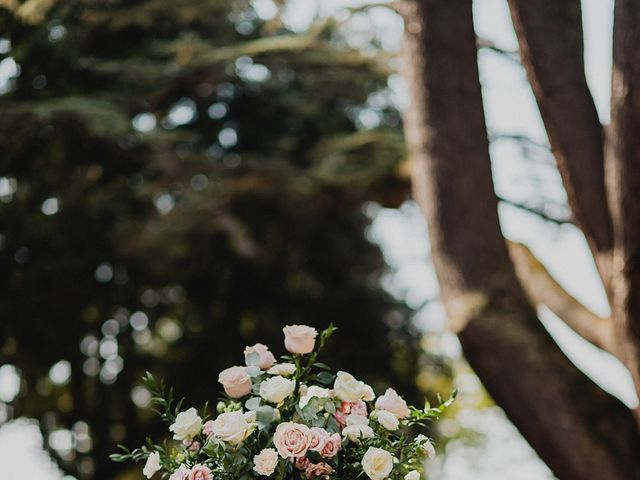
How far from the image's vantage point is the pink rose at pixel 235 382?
2965mm

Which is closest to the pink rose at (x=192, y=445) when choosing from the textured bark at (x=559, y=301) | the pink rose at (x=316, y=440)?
the pink rose at (x=316, y=440)

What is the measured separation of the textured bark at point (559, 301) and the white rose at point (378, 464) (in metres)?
2.53

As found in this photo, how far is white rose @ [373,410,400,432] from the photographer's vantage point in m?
2.88

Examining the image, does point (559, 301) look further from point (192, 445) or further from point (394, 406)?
point (192, 445)

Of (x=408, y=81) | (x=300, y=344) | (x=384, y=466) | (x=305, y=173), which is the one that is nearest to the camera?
(x=384, y=466)

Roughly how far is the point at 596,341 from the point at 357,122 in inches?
198

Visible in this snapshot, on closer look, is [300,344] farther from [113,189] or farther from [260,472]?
[113,189]

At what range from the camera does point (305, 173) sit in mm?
7746

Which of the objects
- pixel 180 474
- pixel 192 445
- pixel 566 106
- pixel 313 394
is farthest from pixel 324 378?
pixel 566 106

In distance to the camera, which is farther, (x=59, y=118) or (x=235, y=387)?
(x=59, y=118)

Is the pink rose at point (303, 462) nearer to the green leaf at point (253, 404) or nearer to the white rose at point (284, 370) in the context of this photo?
the green leaf at point (253, 404)

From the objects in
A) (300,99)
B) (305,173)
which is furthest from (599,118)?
(300,99)

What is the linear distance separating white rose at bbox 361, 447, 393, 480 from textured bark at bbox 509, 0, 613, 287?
223 cm

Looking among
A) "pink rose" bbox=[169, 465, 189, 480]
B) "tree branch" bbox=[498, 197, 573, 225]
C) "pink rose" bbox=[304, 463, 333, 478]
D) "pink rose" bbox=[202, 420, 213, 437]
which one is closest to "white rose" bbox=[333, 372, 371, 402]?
"pink rose" bbox=[304, 463, 333, 478]
